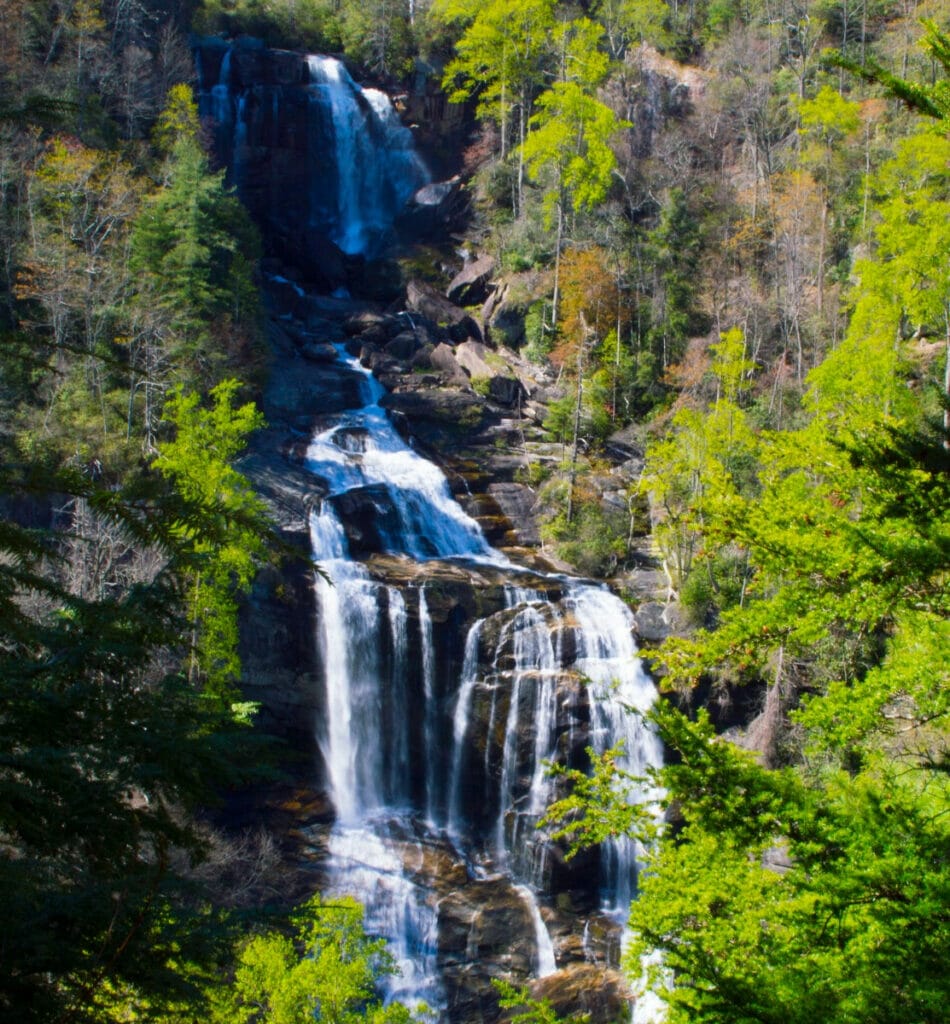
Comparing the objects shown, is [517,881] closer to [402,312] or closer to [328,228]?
[402,312]

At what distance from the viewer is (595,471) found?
91.1ft

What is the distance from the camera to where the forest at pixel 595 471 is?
3.61 m

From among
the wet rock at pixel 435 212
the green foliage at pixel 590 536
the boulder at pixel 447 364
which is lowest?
the green foliage at pixel 590 536

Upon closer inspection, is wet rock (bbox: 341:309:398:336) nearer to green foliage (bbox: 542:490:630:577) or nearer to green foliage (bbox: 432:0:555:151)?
green foliage (bbox: 432:0:555:151)

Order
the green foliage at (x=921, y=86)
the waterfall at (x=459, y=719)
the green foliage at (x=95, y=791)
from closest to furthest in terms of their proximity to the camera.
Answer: the green foliage at (x=95, y=791) → the green foliage at (x=921, y=86) → the waterfall at (x=459, y=719)

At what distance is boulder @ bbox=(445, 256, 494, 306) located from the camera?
36.2 m

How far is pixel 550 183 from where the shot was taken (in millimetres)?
36250

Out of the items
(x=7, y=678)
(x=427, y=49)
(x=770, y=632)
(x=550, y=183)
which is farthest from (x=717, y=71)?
(x=7, y=678)

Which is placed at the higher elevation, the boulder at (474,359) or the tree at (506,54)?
the tree at (506,54)

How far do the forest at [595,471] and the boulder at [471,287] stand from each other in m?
1.37

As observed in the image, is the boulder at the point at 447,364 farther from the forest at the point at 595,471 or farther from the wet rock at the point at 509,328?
the forest at the point at 595,471

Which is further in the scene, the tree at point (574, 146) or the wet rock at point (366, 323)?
the wet rock at point (366, 323)

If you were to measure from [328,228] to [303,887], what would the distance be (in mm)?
32263

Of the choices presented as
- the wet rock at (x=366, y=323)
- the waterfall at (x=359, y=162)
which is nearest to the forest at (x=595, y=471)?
the waterfall at (x=359, y=162)
